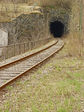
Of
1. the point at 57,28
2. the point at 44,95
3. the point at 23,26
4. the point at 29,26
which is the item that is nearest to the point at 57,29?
the point at 57,28

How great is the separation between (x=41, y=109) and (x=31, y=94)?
121cm

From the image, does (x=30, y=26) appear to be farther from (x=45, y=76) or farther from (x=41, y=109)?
(x=41, y=109)

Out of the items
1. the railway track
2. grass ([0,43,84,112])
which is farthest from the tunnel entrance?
grass ([0,43,84,112])

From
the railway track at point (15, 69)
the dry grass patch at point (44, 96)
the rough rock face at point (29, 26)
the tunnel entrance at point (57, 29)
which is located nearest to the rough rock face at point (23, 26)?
the rough rock face at point (29, 26)

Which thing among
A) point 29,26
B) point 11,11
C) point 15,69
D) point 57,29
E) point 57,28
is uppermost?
point 11,11

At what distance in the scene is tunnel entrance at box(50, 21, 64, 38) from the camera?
4994 cm

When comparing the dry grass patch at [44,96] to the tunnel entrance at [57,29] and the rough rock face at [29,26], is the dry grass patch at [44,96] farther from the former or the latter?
the tunnel entrance at [57,29]

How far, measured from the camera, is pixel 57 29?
169ft

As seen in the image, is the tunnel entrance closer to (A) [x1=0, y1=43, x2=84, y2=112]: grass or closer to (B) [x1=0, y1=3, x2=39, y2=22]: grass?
(B) [x1=0, y1=3, x2=39, y2=22]: grass

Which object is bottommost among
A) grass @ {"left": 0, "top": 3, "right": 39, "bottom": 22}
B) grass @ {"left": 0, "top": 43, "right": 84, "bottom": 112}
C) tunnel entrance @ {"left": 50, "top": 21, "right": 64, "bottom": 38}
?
tunnel entrance @ {"left": 50, "top": 21, "right": 64, "bottom": 38}

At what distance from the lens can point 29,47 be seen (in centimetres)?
2248

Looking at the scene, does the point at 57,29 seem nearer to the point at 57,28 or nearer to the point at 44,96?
the point at 57,28

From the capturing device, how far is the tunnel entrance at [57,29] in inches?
1966

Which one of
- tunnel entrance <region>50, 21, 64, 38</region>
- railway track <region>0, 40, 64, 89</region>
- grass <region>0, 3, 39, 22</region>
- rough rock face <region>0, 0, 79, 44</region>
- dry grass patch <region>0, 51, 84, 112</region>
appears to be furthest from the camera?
tunnel entrance <region>50, 21, 64, 38</region>
